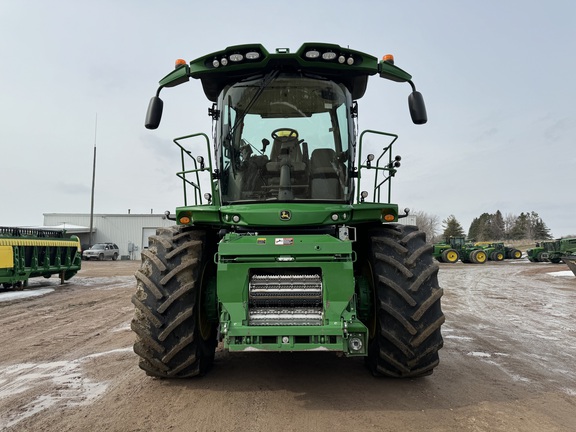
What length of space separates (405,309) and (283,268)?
1078 mm

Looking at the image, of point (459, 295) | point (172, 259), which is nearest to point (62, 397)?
point (172, 259)

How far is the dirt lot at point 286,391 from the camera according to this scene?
10.00 ft

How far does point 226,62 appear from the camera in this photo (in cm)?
396

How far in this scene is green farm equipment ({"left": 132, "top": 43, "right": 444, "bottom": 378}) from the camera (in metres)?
3.37

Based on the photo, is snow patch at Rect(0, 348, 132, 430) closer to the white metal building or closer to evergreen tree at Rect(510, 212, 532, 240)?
the white metal building

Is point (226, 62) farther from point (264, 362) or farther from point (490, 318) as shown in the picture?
point (490, 318)

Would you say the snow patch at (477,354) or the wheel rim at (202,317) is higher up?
the wheel rim at (202,317)

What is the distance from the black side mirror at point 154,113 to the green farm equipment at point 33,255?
9290 millimetres

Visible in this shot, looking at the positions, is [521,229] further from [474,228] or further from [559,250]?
[559,250]

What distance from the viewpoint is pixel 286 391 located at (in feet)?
11.9

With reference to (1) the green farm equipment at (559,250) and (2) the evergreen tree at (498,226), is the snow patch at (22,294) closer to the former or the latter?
(1) the green farm equipment at (559,250)

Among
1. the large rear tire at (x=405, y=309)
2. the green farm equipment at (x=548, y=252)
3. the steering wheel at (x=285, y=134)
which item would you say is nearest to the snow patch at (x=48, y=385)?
the large rear tire at (x=405, y=309)

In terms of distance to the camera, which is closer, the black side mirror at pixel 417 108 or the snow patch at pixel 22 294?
the black side mirror at pixel 417 108

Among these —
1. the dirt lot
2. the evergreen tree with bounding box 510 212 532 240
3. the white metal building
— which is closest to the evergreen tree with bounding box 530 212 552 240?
the evergreen tree with bounding box 510 212 532 240
